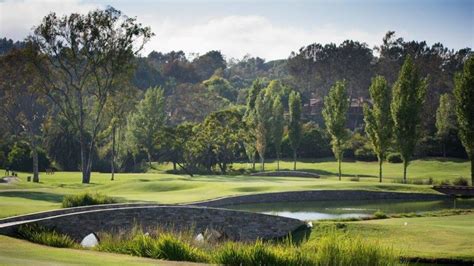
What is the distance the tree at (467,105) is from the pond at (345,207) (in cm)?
708

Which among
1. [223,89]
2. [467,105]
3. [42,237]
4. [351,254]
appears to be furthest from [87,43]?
[223,89]

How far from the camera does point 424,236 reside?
2258 centimetres

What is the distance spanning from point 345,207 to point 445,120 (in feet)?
125

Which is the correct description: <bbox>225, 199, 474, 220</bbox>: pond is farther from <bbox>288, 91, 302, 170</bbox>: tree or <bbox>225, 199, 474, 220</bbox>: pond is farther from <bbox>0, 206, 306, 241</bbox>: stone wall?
<bbox>288, 91, 302, 170</bbox>: tree

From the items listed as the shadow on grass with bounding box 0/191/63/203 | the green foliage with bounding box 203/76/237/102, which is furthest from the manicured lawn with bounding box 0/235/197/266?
the green foliage with bounding box 203/76/237/102

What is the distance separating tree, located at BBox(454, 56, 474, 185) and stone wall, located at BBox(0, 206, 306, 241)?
2729 centimetres

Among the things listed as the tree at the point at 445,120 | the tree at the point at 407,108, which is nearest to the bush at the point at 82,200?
the tree at the point at 407,108

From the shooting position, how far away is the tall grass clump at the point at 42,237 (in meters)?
19.2

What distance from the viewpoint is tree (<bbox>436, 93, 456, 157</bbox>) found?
238ft

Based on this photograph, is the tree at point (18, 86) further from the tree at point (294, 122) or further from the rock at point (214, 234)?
the rock at point (214, 234)

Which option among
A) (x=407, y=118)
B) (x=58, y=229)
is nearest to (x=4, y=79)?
(x=407, y=118)

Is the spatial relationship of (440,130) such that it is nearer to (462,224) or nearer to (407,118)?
(407,118)

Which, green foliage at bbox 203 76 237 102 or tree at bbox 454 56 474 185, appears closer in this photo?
tree at bbox 454 56 474 185

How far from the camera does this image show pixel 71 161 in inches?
2958
